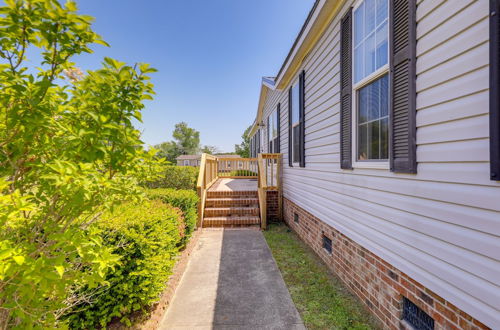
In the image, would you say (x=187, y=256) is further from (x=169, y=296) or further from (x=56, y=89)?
(x=56, y=89)

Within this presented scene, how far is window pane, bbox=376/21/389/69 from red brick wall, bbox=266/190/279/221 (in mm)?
5270

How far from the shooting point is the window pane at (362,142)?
299 cm

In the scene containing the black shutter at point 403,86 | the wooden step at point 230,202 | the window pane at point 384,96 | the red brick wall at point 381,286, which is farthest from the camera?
the wooden step at point 230,202

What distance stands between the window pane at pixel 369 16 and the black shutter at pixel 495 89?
5.45ft

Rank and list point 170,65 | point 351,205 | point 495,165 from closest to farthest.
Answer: point 495,165 → point 351,205 → point 170,65

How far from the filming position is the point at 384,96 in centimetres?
261

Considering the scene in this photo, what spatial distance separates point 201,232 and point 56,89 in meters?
5.21

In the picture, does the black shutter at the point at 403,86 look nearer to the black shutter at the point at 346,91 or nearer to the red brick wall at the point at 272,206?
the black shutter at the point at 346,91

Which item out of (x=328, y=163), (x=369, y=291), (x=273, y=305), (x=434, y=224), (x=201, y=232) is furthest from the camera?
(x=201, y=232)

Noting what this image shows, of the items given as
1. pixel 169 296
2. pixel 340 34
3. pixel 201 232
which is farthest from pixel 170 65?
pixel 169 296

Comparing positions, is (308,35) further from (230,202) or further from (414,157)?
(230,202)

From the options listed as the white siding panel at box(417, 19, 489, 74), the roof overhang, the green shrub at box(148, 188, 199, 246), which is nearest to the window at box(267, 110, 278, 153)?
the roof overhang

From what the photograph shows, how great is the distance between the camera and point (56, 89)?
61.4 inches

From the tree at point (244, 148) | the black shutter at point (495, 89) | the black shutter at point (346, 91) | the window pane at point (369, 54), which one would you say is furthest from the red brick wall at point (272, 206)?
the tree at point (244, 148)
